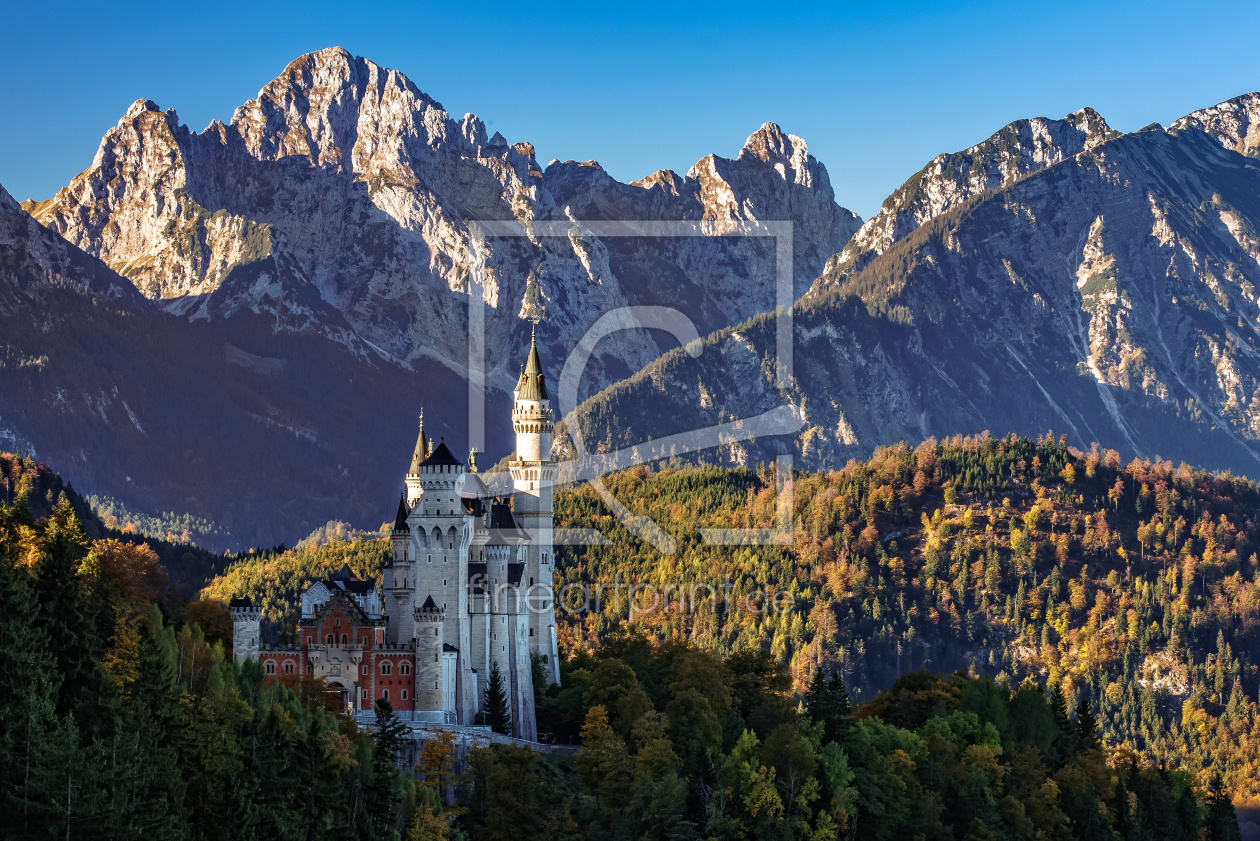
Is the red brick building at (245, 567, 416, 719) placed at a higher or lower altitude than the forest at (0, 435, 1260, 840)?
higher

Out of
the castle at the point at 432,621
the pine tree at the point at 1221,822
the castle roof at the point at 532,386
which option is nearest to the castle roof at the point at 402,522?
the castle at the point at 432,621

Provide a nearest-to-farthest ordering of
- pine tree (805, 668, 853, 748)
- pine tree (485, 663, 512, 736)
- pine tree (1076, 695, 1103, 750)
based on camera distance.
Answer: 1. pine tree (485, 663, 512, 736)
2. pine tree (805, 668, 853, 748)
3. pine tree (1076, 695, 1103, 750)

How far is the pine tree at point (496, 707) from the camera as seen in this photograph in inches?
5108

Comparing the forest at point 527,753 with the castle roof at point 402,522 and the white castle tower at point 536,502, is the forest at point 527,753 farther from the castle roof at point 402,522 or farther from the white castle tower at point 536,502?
the castle roof at point 402,522

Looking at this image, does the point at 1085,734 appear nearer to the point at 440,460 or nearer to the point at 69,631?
the point at 440,460

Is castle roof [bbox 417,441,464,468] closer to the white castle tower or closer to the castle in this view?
the castle

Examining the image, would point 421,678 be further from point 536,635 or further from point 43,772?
point 43,772

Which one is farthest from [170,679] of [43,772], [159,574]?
[159,574]

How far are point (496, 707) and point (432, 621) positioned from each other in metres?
9.59

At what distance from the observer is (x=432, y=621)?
126 metres

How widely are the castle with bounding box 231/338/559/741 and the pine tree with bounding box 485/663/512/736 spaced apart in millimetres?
986

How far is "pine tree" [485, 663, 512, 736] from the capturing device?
426 ft

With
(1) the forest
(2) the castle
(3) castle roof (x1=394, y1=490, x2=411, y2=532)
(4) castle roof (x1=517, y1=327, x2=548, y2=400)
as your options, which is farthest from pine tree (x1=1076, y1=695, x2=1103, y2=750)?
(3) castle roof (x1=394, y1=490, x2=411, y2=532)

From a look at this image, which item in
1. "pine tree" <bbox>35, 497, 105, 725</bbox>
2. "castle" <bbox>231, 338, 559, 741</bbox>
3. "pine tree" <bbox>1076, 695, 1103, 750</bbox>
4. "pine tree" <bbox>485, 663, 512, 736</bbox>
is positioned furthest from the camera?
"pine tree" <bbox>1076, 695, 1103, 750</bbox>
